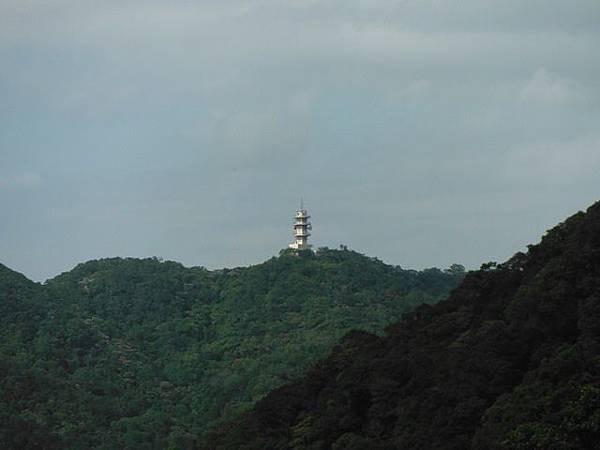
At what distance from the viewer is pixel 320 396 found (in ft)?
135

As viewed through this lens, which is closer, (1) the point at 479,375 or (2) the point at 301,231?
(1) the point at 479,375

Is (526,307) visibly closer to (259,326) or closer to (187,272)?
(259,326)

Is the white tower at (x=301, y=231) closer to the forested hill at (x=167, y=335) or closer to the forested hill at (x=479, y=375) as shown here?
the forested hill at (x=167, y=335)

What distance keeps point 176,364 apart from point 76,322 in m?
7.83

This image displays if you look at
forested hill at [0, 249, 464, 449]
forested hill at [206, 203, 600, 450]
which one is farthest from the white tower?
forested hill at [206, 203, 600, 450]

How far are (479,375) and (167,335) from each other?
6898 centimetres

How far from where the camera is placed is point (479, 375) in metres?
33.5

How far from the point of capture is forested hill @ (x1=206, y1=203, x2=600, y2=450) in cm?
2905

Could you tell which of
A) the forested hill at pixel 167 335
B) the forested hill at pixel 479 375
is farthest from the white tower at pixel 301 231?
the forested hill at pixel 479 375

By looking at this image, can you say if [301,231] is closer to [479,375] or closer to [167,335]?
[167,335]

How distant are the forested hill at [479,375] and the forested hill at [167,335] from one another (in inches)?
870

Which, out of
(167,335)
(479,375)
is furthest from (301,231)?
(479,375)

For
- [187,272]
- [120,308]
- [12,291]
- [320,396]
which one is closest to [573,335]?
[320,396]

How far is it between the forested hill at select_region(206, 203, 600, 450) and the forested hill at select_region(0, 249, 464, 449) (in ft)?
72.5
